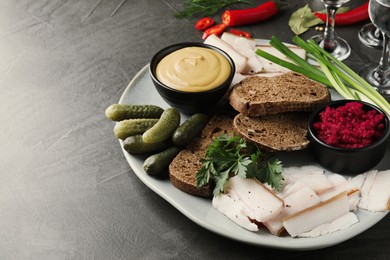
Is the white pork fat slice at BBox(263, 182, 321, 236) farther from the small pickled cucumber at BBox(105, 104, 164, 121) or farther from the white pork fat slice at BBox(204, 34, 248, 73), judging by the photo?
the white pork fat slice at BBox(204, 34, 248, 73)

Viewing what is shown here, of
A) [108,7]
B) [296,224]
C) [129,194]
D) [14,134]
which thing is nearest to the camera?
[296,224]

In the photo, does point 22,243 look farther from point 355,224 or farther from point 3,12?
point 3,12

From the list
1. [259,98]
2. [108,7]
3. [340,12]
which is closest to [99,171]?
[259,98]

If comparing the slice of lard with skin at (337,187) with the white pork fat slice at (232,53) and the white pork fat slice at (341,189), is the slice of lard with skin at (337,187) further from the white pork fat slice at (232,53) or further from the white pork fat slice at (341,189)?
the white pork fat slice at (232,53)

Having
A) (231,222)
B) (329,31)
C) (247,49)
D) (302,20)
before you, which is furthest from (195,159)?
(302,20)

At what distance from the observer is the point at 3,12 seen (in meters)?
4.61

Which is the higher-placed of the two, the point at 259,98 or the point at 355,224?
the point at 259,98

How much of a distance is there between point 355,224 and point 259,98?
814 millimetres

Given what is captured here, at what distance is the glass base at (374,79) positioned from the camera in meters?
3.69

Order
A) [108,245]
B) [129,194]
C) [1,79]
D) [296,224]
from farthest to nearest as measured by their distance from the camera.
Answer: [1,79], [129,194], [108,245], [296,224]

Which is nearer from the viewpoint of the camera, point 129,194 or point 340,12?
point 129,194

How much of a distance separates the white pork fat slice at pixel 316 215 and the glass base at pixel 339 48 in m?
1.36

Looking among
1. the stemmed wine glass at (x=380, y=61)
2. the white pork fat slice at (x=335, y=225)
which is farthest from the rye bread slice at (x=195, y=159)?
the stemmed wine glass at (x=380, y=61)

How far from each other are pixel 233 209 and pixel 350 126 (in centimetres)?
66
